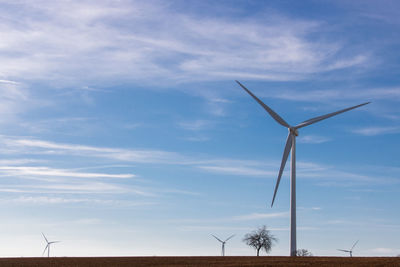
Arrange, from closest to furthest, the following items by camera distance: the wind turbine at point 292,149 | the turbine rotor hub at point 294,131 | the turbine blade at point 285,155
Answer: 1. the wind turbine at point 292,149
2. the turbine blade at point 285,155
3. the turbine rotor hub at point 294,131

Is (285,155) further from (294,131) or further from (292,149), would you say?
(294,131)

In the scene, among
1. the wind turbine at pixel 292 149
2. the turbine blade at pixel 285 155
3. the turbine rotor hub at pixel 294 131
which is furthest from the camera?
the turbine rotor hub at pixel 294 131

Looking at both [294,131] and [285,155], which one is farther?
[294,131]

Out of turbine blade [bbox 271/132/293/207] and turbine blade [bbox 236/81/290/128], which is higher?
turbine blade [bbox 236/81/290/128]

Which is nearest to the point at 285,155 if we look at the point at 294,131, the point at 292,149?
the point at 292,149

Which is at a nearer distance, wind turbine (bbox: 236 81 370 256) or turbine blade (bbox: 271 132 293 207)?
wind turbine (bbox: 236 81 370 256)

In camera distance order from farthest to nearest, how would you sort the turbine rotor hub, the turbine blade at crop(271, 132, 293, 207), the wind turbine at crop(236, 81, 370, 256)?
the turbine rotor hub → the turbine blade at crop(271, 132, 293, 207) → the wind turbine at crop(236, 81, 370, 256)

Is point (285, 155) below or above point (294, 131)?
below

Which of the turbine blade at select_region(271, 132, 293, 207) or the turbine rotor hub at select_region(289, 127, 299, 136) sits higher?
the turbine rotor hub at select_region(289, 127, 299, 136)

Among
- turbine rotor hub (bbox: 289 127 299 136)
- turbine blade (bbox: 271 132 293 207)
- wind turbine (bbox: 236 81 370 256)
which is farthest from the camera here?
turbine rotor hub (bbox: 289 127 299 136)

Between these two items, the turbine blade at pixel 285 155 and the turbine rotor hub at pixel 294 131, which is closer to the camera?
the turbine blade at pixel 285 155

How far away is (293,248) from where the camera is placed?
76750mm

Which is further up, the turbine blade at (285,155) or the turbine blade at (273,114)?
the turbine blade at (273,114)
